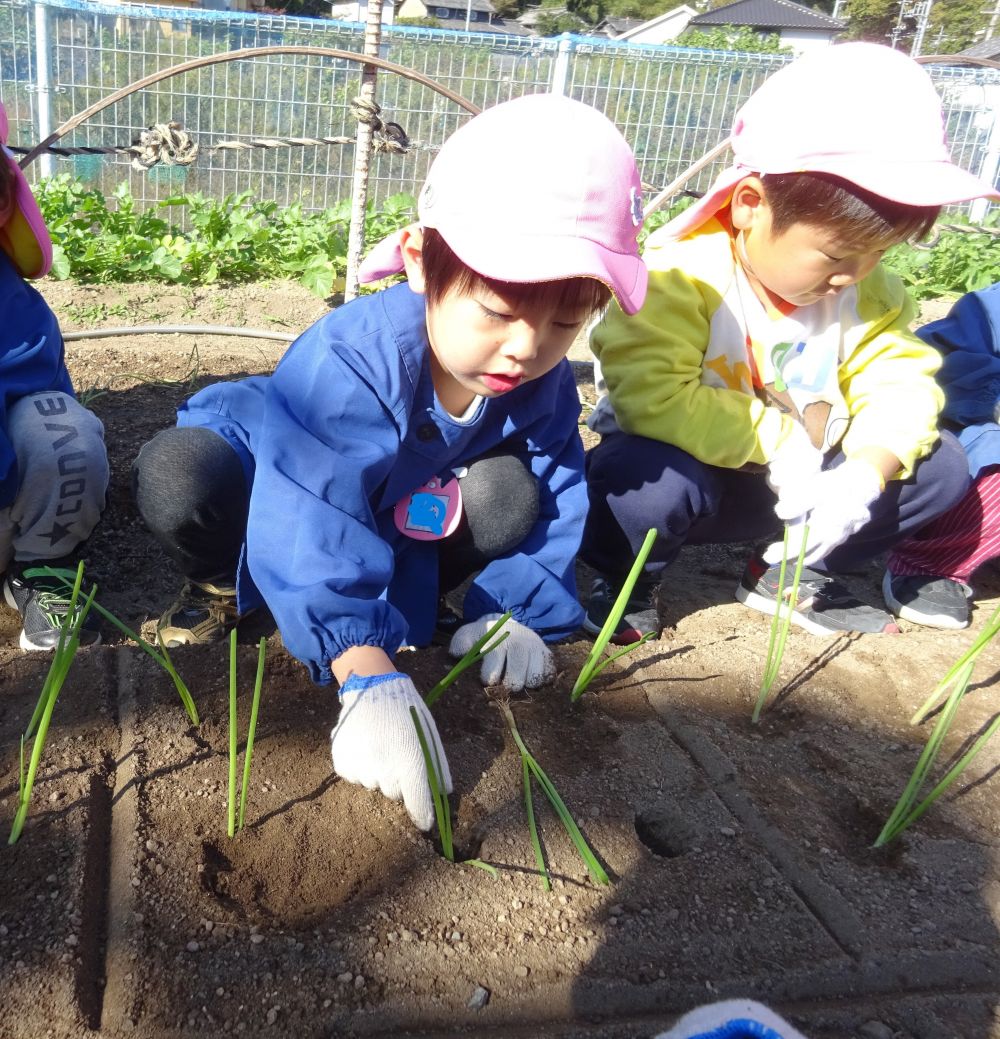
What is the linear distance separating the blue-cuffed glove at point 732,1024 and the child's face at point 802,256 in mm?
1244

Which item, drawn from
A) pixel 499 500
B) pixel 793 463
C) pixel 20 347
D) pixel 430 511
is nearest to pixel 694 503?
pixel 793 463

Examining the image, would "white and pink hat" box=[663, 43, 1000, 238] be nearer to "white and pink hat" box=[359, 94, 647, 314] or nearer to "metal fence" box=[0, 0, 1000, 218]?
"white and pink hat" box=[359, 94, 647, 314]

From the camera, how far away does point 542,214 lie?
1255 mm

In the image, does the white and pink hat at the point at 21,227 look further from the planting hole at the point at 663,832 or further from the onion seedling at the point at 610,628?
the planting hole at the point at 663,832

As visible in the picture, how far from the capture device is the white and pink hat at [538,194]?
1.25 m

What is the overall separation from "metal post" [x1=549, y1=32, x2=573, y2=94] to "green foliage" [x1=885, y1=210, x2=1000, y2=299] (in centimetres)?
293

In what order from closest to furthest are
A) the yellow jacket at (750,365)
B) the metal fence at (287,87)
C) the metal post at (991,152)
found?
the yellow jacket at (750,365), the metal fence at (287,87), the metal post at (991,152)

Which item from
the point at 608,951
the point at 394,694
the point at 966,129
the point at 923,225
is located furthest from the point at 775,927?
the point at 966,129

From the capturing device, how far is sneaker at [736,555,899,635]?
6.95 ft

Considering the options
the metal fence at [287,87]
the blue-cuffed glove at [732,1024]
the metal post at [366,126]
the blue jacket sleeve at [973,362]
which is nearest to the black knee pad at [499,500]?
the blue-cuffed glove at [732,1024]

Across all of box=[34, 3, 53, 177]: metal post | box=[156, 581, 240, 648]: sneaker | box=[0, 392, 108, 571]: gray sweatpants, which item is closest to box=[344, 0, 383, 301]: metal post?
box=[0, 392, 108, 571]: gray sweatpants

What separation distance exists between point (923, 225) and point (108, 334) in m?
2.72

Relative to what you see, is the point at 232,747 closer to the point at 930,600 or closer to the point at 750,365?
the point at 750,365

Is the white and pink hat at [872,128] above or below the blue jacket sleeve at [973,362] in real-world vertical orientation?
above
